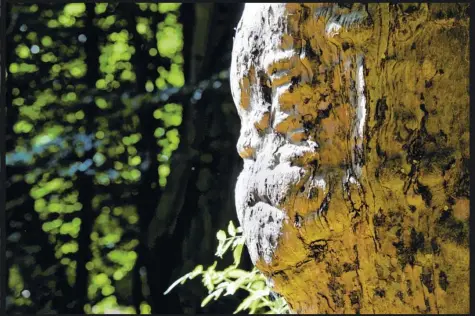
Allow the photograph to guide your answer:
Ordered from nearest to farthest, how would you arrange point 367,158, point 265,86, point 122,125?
point 367,158 < point 265,86 < point 122,125

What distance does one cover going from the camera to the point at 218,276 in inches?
72.4

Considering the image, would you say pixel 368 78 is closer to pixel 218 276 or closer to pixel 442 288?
pixel 442 288

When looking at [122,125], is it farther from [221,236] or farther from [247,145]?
[247,145]

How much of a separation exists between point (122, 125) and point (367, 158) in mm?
1593

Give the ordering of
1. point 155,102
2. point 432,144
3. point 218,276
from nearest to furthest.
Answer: point 432,144 → point 218,276 → point 155,102

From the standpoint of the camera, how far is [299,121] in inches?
33.4

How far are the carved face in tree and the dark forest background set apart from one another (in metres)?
1.32

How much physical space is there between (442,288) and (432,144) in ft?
0.65

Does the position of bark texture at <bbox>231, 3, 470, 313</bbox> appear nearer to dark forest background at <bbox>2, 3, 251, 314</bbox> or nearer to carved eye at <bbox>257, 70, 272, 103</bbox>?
carved eye at <bbox>257, 70, 272, 103</bbox>

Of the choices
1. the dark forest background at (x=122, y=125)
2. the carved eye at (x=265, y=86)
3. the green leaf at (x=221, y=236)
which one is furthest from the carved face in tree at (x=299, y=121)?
the dark forest background at (x=122, y=125)

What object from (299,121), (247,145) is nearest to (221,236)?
(247,145)

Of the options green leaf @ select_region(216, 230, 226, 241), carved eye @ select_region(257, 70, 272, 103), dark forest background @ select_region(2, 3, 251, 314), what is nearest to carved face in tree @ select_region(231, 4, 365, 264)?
carved eye @ select_region(257, 70, 272, 103)

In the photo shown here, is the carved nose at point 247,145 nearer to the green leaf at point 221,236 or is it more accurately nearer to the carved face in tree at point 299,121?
the carved face in tree at point 299,121

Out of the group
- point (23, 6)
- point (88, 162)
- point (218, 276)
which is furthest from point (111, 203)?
point (23, 6)
